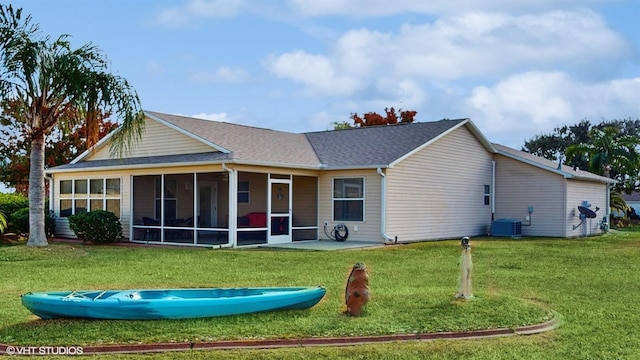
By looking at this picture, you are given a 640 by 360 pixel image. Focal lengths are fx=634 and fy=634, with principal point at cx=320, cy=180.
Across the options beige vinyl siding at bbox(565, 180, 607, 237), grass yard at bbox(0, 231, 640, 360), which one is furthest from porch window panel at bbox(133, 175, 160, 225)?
beige vinyl siding at bbox(565, 180, 607, 237)

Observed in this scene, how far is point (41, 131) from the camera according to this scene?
17328 mm

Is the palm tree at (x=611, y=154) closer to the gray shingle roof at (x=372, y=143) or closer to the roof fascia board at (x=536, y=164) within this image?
the roof fascia board at (x=536, y=164)

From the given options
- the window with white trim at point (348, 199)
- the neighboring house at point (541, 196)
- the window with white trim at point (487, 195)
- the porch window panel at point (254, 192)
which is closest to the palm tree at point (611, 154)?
the neighboring house at point (541, 196)

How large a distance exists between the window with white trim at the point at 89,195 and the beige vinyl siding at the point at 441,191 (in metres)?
9.52

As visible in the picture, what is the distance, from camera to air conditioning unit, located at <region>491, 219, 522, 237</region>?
24141 mm

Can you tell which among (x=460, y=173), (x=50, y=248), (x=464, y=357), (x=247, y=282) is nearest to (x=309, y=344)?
(x=464, y=357)

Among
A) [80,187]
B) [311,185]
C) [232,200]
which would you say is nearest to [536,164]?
[311,185]

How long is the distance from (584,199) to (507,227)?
4.26 meters

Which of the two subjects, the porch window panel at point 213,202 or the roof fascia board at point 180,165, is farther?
the porch window panel at point 213,202

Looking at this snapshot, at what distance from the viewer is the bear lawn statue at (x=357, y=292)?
786 cm

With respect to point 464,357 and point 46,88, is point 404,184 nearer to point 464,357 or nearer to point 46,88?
point 46,88

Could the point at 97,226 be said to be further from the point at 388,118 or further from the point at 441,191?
the point at 388,118

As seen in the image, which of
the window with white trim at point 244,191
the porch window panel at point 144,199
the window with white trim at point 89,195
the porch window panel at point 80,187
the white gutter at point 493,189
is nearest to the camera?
the porch window panel at point 144,199

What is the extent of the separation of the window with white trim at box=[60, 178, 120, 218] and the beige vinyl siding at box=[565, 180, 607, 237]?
16.7 meters
